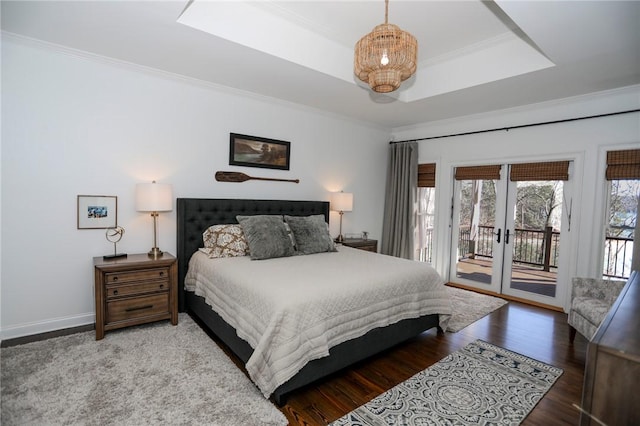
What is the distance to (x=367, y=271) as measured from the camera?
2744 mm

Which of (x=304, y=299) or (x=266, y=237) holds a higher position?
(x=266, y=237)

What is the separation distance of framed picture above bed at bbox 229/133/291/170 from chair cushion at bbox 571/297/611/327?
361 centimetres

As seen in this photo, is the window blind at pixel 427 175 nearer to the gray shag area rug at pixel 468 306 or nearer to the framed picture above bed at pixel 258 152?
the gray shag area rug at pixel 468 306

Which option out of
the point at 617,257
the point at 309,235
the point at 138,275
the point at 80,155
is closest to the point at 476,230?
the point at 617,257

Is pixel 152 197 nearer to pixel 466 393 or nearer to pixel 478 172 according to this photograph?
pixel 466 393

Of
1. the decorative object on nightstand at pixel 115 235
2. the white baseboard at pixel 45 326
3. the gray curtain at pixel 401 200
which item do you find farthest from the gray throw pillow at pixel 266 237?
the gray curtain at pixel 401 200

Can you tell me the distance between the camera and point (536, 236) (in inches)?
169

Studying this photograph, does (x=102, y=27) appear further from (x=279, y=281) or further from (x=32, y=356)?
(x=32, y=356)

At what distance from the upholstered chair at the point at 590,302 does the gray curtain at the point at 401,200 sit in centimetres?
247

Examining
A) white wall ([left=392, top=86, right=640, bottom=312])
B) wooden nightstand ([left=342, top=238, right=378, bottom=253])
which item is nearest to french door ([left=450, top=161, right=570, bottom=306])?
white wall ([left=392, top=86, right=640, bottom=312])

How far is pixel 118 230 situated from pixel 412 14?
3562 mm

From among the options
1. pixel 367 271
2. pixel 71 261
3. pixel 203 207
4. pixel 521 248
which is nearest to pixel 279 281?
pixel 367 271

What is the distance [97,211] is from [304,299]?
2422 millimetres

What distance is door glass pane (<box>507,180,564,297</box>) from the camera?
4105 millimetres
